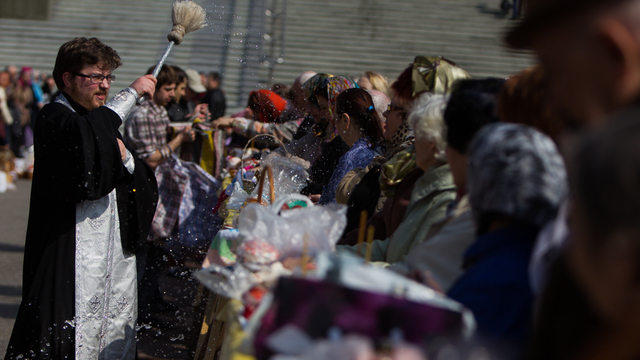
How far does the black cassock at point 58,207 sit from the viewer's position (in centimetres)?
274

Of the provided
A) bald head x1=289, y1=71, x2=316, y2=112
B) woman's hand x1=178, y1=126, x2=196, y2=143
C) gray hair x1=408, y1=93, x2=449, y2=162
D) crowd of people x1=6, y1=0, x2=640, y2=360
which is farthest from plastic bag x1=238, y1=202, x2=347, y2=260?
woman's hand x1=178, y1=126, x2=196, y2=143

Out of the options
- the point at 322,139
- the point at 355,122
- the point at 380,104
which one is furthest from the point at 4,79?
the point at 355,122

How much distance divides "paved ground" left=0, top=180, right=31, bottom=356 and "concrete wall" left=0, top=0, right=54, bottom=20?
8.83m

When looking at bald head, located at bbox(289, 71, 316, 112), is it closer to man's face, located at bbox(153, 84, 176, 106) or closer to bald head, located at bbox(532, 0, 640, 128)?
man's face, located at bbox(153, 84, 176, 106)

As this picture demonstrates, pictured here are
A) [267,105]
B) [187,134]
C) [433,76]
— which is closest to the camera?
[433,76]

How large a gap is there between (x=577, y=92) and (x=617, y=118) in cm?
17

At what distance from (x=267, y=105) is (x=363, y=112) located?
227cm

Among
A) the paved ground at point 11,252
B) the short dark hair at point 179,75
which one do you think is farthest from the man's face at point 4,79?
the short dark hair at point 179,75

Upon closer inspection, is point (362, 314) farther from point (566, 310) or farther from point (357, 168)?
point (357, 168)

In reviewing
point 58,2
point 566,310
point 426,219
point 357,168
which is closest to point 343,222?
point 426,219

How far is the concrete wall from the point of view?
16.9 m

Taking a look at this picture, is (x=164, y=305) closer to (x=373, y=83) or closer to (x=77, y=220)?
(x=77, y=220)

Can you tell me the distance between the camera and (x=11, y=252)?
6141 millimetres

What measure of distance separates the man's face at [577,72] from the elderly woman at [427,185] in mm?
833
